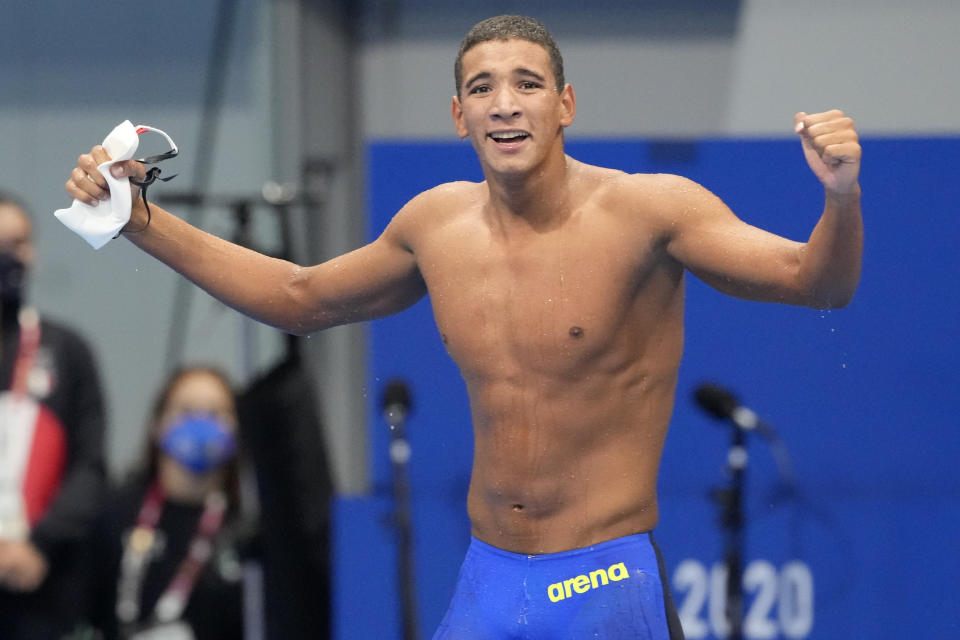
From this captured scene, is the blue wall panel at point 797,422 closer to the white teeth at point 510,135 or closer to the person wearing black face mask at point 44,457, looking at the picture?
the person wearing black face mask at point 44,457

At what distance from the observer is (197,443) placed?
158 inches

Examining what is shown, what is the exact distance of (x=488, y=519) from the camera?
2516mm

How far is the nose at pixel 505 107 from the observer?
243 centimetres

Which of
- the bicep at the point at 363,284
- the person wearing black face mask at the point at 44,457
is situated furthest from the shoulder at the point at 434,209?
the person wearing black face mask at the point at 44,457

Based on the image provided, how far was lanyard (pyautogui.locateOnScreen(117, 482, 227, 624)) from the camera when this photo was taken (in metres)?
3.88

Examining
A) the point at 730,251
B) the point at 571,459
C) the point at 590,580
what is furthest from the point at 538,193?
the point at 590,580

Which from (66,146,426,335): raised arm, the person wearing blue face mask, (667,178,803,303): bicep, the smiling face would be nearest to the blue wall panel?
the person wearing blue face mask

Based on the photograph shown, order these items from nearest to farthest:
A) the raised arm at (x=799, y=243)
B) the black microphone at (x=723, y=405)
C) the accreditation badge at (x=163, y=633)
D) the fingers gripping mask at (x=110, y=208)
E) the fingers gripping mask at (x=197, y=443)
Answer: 1. the raised arm at (x=799, y=243)
2. the fingers gripping mask at (x=110, y=208)
3. the black microphone at (x=723, y=405)
4. the accreditation badge at (x=163, y=633)
5. the fingers gripping mask at (x=197, y=443)

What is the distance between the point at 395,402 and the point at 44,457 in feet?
3.32

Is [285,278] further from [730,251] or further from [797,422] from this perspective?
[797,422]

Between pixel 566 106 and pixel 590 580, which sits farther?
pixel 566 106

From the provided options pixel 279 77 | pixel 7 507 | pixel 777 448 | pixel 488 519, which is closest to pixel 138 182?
pixel 488 519

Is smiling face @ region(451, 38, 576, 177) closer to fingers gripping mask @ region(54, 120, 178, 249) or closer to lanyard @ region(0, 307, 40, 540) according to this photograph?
fingers gripping mask @ region(54, 120, 178, 249)

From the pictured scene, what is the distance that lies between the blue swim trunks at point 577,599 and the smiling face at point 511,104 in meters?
0.71
